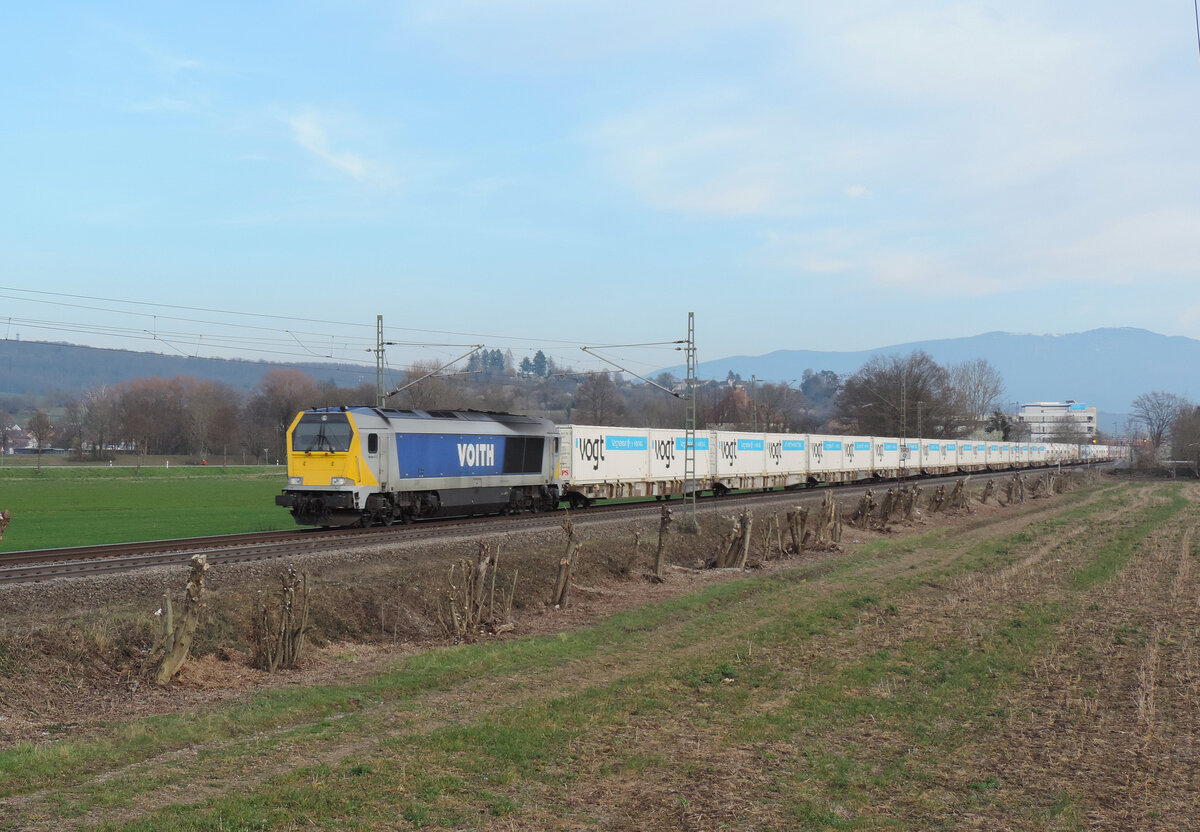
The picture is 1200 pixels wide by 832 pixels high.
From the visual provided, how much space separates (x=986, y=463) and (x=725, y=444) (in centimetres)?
5467

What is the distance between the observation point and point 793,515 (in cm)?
2770

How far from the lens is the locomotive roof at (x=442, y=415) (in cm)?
2842

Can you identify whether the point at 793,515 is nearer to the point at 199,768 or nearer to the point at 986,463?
the point at 199,768

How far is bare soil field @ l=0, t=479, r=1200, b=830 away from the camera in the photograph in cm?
809

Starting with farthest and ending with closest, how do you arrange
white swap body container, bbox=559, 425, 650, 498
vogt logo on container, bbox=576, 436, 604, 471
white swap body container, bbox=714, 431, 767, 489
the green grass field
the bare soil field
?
white swap body container, bbox=714, 431, 767, 489 → vogt logo on container, bbox=576, 436, 604, 471 → white swap body container, bbox=559, 425, 650, 498 → the green grass field → the bare soil field

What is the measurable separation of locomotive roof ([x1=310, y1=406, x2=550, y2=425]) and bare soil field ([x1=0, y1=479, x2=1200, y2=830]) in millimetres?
8005

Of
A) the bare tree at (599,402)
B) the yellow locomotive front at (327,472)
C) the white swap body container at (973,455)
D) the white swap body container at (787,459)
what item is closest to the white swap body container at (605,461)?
the yellow locomotive front at (327,472)

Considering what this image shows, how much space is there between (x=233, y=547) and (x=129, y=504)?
2485 centimetres

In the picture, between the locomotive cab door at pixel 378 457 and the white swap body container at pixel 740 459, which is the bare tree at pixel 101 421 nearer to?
the white swap body container at pixel 740 459

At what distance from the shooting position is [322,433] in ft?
92.5

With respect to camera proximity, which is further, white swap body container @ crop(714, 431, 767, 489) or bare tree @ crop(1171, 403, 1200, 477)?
bare tree @ crop(1171, 403, 1200, 477)

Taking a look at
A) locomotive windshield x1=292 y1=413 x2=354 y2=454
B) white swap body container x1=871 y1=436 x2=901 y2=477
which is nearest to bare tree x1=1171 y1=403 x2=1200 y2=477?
white swap body container x1=871 y1=436 x2=901 y2=477

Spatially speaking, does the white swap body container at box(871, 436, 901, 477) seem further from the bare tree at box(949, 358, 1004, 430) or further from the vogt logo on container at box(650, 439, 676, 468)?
the bare tree at box(949, 358, 1004, 430)

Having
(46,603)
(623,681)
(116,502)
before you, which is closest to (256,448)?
(116,502)
